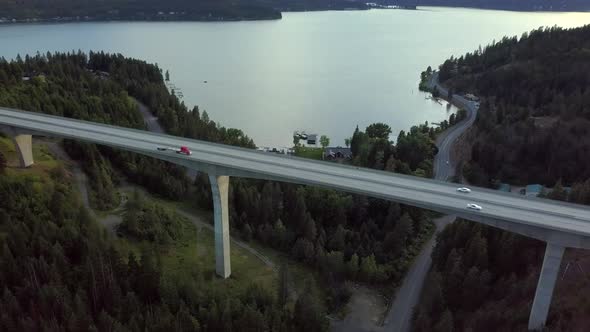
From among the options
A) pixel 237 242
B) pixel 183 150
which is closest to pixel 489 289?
pixel 237 242

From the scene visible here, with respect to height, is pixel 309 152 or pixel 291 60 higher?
pixel 291 60

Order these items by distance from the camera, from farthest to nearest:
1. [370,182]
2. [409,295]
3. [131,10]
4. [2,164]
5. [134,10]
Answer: [134,10]
[131,10]
[2,164]
[409,295]
[370,182]

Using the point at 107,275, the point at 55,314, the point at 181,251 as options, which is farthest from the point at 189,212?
the point at 55,314

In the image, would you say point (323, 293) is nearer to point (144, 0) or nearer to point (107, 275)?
point (107, 275)

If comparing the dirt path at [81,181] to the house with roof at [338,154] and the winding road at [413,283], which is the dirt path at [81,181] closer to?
the winding road at [413,283]

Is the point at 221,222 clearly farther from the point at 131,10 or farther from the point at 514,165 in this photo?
the point at 131,10

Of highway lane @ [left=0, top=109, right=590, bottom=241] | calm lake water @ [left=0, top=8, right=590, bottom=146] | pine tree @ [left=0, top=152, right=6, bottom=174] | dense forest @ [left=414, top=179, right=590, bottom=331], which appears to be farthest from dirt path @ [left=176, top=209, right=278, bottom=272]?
calm lake water @ [left=0, top=8, right=590, bottom=146]

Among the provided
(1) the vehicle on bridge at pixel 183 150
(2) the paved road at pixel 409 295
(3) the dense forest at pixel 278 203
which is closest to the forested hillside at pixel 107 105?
(3) the dense forest at pixel 278 203
